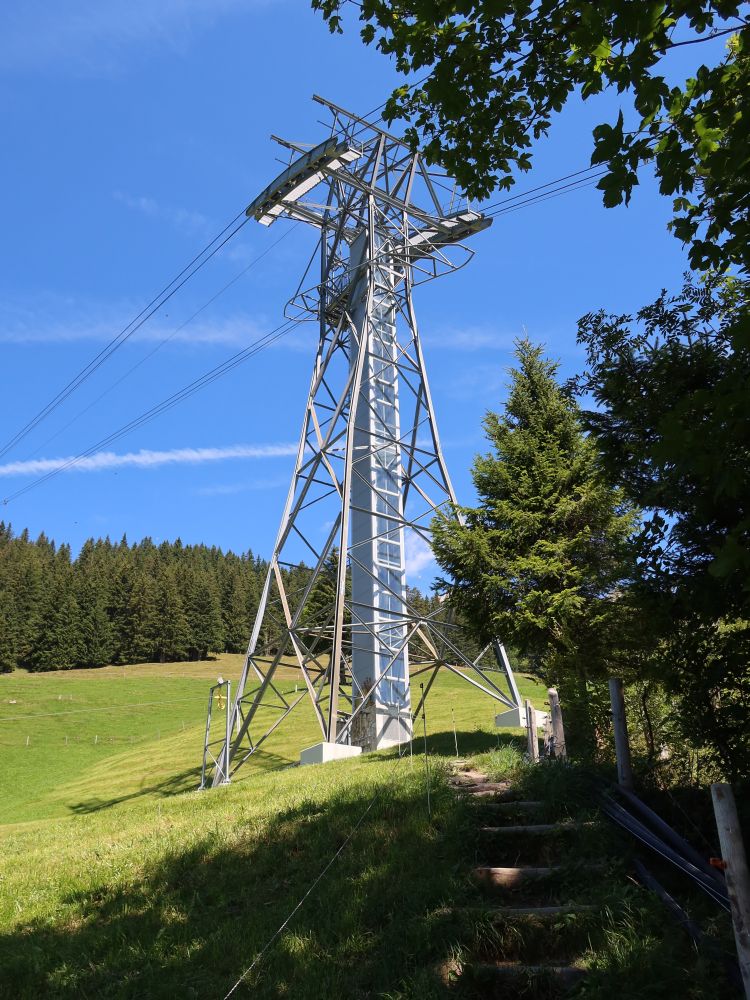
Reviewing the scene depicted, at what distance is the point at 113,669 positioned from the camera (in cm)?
8031

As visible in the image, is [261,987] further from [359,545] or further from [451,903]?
[359,545]

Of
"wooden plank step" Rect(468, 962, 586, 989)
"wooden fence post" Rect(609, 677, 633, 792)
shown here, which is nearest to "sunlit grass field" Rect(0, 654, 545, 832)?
"wooden fence post" Rect(609, 677, 633, 792)

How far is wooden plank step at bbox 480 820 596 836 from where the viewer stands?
272 inches

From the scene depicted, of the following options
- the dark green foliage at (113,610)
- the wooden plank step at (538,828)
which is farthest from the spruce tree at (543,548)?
the dark green foliage at (113,610)

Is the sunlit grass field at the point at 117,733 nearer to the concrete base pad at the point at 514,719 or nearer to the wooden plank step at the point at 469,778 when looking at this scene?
the concrete base pad at the point at 514,719

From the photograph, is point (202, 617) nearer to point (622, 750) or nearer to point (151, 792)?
point (151, 792)

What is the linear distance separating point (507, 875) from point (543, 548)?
7.35 m

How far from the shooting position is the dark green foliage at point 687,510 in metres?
5.92

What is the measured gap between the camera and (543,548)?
13234 millimetres

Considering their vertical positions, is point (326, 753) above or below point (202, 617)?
below

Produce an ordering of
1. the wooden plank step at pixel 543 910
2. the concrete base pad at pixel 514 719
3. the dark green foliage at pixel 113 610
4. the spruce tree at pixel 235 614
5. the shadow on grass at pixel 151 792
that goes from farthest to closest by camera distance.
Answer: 1. the spruce tree at pixel 235 614
2. the dark green foliage at pixel 113 610
3. the shadow on grass at pixel 151 792
4. the concrete base pad at pixel 514 719
5. the wooden plank step at pixel 543 910

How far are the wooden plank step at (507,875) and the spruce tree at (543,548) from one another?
643 cm

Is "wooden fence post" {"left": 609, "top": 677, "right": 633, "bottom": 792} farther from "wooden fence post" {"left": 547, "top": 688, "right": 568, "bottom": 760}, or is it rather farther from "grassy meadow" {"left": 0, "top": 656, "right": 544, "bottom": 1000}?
"wooden fence post" {"left": 547, "top": 688, "right": 568, "bottom": 760}

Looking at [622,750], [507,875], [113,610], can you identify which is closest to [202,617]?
[113,610]
